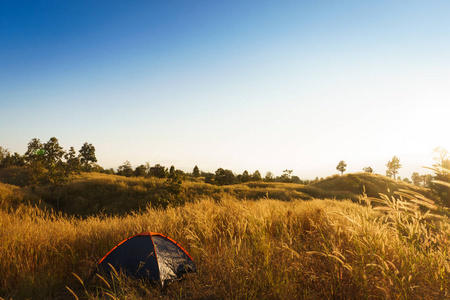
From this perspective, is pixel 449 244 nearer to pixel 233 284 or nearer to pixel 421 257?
pixel 421 257

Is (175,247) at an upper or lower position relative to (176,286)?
upper

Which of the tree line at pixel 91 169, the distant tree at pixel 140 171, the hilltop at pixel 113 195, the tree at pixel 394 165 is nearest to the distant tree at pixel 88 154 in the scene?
the tree line at pixel 91 169

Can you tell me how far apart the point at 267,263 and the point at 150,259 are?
2.66 m

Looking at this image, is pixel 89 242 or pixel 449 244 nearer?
pixel 449 244

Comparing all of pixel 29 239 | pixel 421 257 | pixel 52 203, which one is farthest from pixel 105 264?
Answer: pixel 52 203

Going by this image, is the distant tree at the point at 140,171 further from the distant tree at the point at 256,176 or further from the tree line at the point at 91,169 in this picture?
the distant tree at the point at 256,176

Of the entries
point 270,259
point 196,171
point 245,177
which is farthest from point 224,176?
point 270,259

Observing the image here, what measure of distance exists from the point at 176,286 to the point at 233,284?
1.69 m

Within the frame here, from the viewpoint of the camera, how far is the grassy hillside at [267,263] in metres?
→ 2.94

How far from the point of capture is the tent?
4.71 metres

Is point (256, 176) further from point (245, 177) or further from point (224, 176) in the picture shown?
point (224, 176)

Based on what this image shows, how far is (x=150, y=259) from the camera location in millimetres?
4871

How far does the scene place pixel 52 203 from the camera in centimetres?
2833

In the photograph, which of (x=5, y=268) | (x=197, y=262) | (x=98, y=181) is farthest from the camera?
(x=98, y=181)
